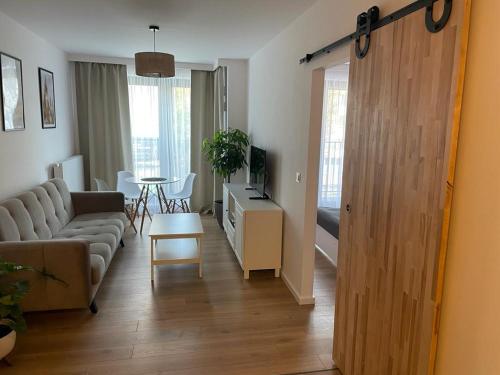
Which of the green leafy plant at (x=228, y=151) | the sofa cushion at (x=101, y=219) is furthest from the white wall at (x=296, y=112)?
the sofa cushion at (x=101, y=219)

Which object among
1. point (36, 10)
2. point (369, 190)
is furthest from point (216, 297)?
point (36, 10)

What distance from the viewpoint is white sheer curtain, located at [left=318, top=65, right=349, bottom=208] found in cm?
552

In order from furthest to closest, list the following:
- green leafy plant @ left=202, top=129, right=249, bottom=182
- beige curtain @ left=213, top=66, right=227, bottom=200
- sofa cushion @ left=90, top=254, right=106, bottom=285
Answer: beige curtain @ left=213, top=66, right=227, bottom=200
green leafy plant @ left=202, top=129, right=249, bottom=182
sofa cushion @ left=90, top=254, right=106, bottom=285

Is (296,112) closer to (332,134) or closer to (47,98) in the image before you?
(332,134)

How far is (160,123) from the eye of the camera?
611 cm

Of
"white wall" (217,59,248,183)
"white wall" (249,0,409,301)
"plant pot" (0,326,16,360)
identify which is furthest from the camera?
"white wall" (217,59,248,183)

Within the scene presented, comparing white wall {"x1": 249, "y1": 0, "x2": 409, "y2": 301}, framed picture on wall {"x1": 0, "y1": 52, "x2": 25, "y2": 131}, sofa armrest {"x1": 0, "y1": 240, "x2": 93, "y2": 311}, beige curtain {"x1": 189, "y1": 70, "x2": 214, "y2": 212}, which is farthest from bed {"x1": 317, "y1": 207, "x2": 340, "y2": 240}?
framed picture on wall {"x1": 0, "y1": 52, "x2": 25, "y2": 131}

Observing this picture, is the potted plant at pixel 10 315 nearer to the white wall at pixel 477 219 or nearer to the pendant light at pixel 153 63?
the pendant light at pixel 153 63

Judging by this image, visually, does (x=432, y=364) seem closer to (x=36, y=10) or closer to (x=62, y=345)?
(x=62, y=345)

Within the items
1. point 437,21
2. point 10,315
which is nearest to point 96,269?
point 10,315

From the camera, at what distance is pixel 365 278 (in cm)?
197

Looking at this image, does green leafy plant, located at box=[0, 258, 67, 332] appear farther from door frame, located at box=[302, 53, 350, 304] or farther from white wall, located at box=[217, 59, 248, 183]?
white wall, located at box=[217, 59, 248, 183]

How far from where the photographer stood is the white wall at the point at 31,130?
335 centimetres

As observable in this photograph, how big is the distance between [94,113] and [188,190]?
74.0 inches
